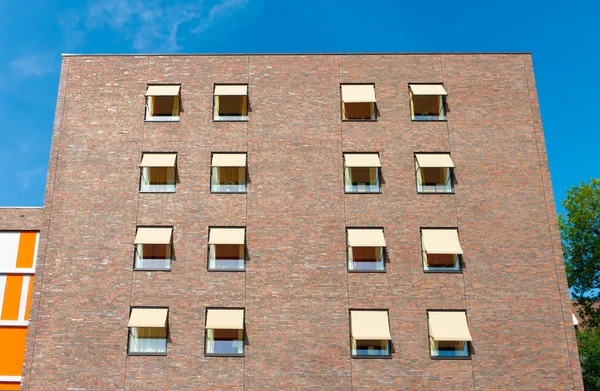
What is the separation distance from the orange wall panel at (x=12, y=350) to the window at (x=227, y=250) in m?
8.73

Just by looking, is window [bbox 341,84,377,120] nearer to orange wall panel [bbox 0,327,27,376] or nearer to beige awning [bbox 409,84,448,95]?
beige awning [bbox 409,84,448,95]

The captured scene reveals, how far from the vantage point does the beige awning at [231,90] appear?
89.1ft

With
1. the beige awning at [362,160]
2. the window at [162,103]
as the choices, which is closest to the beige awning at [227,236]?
the beige awning at [362,160]

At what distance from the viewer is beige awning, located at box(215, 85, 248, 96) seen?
27.2m

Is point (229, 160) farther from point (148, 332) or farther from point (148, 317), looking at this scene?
point (148, 332)

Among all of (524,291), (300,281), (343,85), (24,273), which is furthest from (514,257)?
(24,273)

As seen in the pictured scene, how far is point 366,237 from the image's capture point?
24.8 meters

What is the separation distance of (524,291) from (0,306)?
2165 centimetres

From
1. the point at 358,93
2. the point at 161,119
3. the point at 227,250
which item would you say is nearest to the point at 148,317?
the point at 227,250

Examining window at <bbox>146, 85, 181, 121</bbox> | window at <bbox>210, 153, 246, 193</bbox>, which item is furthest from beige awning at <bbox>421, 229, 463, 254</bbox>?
window at <bbox>146, 85, 181, 121</bbox>

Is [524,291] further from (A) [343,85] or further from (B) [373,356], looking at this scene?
(A) [343,85]

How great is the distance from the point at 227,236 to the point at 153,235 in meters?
3.00

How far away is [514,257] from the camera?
24781 mm

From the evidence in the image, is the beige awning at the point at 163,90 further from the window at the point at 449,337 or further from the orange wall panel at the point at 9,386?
the window at the point at 449,337
